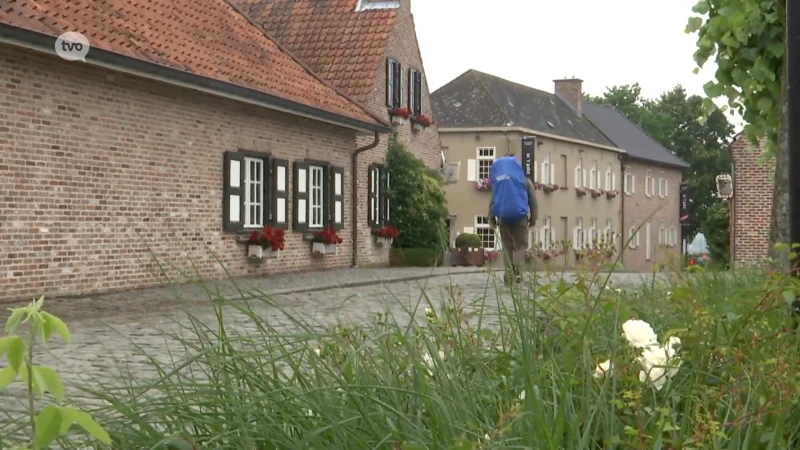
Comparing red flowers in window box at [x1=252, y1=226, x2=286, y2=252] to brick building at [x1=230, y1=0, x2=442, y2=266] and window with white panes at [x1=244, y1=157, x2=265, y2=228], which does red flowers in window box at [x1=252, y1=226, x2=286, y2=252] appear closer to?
window with white panes at [x1=244, y1=157, x2=265, y2=228]

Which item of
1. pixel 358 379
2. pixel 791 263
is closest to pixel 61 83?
pixel 791 263

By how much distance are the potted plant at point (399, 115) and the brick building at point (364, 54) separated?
98mm

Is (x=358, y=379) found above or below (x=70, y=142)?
below

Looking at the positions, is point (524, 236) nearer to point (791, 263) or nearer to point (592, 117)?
point (791, 263)

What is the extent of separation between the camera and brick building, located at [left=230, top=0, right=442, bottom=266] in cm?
2347

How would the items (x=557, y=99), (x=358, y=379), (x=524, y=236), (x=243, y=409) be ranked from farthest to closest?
1. (x=557, y=99)
2. (x=524, y=236)
3. (x=358, y=379)
4. (x=243, y=409)

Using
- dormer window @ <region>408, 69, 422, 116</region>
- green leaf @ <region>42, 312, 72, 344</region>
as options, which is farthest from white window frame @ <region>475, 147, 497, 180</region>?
green leaf @ <region>42, 312, 72, 344</region>

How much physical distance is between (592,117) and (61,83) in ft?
146

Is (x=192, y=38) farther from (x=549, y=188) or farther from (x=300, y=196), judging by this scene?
(x=549, y=188)

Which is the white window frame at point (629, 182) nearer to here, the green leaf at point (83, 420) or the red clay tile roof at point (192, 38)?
the red clay tile roof at point (192, 38)

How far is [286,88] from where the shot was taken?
18.8 meters

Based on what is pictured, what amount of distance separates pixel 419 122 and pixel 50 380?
25.3m

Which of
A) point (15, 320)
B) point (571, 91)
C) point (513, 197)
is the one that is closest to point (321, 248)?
point (513, 197)

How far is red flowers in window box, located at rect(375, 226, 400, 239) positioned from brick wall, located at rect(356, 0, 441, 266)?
0.87 ft
